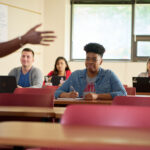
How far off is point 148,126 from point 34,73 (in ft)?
14.7

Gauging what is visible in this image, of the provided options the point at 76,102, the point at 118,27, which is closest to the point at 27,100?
the point at 76,102

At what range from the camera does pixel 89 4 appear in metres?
8.88

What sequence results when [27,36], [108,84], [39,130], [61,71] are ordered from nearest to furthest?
[39,130] → [27,36] → [108,84] → [61,71]

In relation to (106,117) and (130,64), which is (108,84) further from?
(130,64)

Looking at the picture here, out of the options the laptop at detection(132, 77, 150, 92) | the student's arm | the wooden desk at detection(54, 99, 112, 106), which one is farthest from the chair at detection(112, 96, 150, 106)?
the laptop at detection(132, 77, 150, 92)

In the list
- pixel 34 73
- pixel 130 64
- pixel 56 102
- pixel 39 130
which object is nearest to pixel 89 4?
pixel 130 64

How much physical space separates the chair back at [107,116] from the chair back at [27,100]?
1.19 meters

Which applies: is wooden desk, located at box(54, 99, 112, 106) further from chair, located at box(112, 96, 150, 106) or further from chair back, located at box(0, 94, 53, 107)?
chair, located at box(112, 96, 150, 106)

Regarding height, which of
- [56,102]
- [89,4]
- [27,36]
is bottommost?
[56,102]

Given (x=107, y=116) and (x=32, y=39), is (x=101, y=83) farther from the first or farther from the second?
(x=107, y=116)

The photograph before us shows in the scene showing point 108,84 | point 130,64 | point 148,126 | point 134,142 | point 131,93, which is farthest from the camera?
point 130,64

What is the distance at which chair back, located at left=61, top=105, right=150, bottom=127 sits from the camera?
1827mm

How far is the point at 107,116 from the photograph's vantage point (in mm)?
1842

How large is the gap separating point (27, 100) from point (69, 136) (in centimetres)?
166
